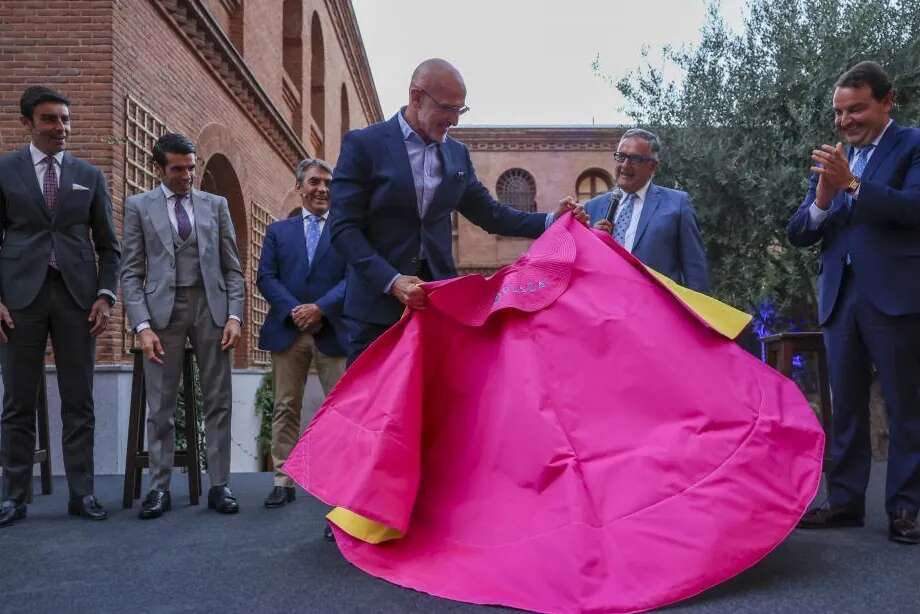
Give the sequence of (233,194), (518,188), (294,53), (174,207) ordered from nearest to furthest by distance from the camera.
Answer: (174,207), (233,194), (294,53), (518,188)

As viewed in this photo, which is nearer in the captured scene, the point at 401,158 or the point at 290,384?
the point at 401,158

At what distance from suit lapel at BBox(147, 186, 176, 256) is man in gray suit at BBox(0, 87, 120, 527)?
1.04 ft

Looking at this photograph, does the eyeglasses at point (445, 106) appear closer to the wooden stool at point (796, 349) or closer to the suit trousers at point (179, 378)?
the suit trousers at point (179, 378)

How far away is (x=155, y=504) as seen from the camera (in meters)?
4.45

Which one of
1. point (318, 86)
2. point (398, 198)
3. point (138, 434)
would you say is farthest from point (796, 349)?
point (318, 86)

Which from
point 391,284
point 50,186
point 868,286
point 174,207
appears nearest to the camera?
point 391,284

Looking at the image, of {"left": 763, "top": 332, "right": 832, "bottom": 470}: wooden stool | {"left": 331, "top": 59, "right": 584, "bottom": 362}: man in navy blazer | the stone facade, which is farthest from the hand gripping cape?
the stone facade

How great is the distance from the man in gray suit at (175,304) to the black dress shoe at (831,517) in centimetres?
304

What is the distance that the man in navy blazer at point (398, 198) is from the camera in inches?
126

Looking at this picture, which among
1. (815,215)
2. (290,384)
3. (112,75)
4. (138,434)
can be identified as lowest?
→ (138,434)

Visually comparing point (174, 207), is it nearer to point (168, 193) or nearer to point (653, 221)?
point (168, 193)

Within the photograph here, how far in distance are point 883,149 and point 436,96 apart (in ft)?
6.60

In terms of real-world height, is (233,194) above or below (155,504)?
above

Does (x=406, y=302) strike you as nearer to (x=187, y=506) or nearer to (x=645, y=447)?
(x=645, y=447)
